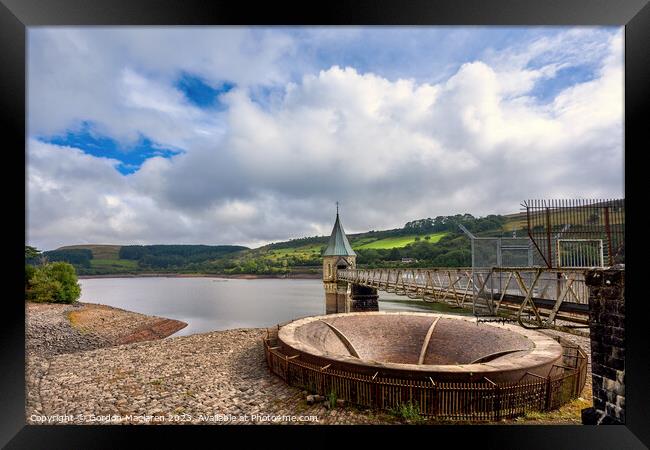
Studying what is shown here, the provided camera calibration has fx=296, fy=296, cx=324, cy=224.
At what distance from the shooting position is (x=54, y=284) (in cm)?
2177

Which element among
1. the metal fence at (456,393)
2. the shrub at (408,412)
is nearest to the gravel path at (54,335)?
the metal fence at (456,393)

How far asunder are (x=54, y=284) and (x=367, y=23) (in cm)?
2790

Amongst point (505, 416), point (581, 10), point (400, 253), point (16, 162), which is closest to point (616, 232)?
point (581, 10)

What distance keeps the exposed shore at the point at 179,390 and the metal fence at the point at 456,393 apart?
0.23 meters

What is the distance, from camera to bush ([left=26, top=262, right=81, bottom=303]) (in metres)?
21.2

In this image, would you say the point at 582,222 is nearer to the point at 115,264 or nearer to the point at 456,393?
the point at 456,393

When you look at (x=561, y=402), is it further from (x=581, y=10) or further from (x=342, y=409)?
(x=581, y=10)

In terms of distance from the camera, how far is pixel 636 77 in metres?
4.21

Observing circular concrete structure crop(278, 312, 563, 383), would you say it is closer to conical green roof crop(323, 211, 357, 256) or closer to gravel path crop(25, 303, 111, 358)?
conical green roof crop(323, 211, 357, 256)

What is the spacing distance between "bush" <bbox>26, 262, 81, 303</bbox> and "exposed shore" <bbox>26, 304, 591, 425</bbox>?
35.5ft

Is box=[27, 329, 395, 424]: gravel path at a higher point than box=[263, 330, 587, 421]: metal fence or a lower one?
lower

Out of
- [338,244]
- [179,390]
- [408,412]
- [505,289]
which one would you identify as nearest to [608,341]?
[505,289]

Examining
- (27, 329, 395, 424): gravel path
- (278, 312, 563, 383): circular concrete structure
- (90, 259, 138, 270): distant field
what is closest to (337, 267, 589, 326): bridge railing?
(278, 312, 563, 383): circular concrete structure

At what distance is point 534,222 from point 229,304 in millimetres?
34229
